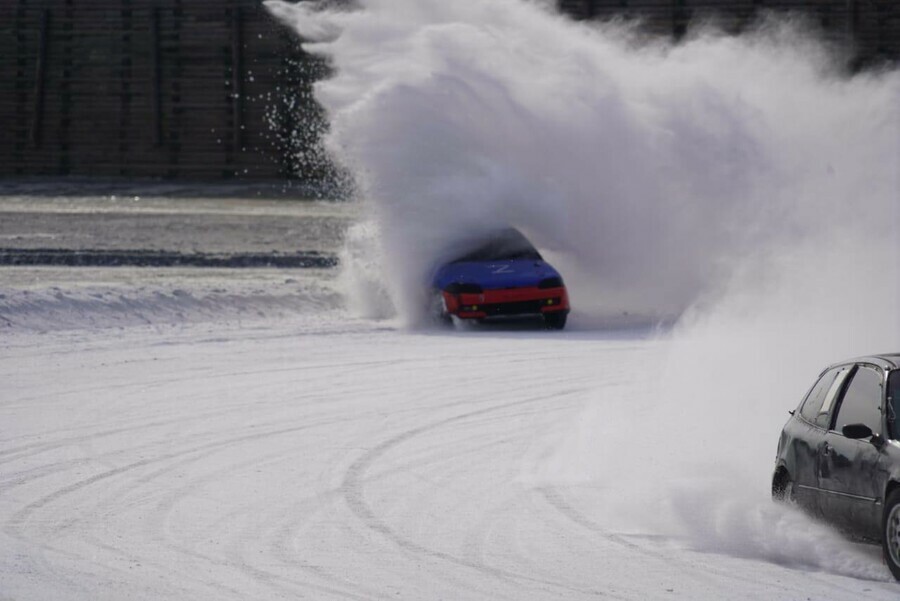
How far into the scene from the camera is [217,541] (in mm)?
8398

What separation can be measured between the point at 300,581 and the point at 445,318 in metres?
13.4

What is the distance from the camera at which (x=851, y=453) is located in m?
7.88

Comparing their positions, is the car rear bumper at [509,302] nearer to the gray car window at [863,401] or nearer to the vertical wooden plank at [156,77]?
the gray car window at [863,401]

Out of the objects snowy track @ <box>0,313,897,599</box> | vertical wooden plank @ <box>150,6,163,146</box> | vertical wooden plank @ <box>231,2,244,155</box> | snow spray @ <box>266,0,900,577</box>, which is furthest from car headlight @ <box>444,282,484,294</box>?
vertical wooden plank @ <box>150,6,163,146</box>

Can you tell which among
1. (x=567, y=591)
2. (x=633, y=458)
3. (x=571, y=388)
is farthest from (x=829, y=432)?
(x=571, y=388)

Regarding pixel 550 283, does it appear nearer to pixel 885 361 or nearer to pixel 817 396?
pixel 817 396

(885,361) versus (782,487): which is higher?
(885,361)

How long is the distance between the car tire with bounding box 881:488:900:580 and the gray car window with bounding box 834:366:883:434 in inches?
20.4

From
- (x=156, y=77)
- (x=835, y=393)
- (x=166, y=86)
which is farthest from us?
(x=166, y=86)

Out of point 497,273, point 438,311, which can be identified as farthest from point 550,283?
point 438,311

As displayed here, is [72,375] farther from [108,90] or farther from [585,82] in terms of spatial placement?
[108,90]

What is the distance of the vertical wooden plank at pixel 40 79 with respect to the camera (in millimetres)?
39562

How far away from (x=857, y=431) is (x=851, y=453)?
0.20m

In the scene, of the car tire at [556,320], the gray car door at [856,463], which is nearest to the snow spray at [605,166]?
the car tire at [556,320]
